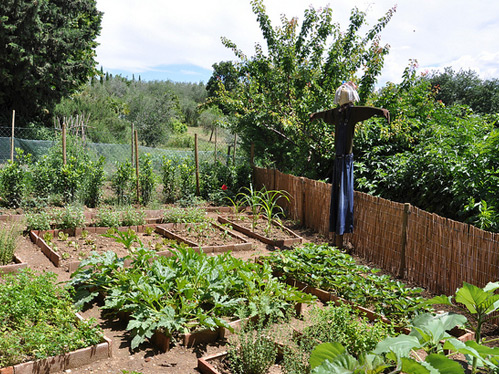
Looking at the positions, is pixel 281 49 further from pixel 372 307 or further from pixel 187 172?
pixel 372 307

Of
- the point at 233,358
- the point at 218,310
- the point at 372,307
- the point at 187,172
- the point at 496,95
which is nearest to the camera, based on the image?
the point at 233,358

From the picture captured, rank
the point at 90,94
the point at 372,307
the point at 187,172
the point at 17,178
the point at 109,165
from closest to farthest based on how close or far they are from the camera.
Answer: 1. the point at 372,307
2. the point at 17,178
3. the point at 187,172
4. the point at 109,165
5. the point at 90,94

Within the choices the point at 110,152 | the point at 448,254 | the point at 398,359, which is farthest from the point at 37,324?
the point at 110,152

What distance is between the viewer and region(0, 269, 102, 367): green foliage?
291cm

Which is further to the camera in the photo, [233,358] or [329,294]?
[329,294]

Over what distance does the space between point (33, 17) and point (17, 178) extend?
30.3ft

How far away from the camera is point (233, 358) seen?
3080 millimetres

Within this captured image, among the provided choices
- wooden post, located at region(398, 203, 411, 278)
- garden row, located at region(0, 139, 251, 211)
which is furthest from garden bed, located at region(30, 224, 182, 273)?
wooden post, located at region(398, 203, 411, 278)

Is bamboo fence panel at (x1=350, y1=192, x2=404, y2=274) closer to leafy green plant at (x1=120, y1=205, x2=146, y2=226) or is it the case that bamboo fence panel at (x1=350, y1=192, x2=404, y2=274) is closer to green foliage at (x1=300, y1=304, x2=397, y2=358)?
green foliage at (x1=300, y1=304, x2=397, y2=358)

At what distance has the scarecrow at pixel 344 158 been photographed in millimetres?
6188

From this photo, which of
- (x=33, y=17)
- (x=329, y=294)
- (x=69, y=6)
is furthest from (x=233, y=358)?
(x=69, y=6)

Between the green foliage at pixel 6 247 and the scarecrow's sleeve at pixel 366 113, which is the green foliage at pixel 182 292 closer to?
the green foliage at pixel 6 247

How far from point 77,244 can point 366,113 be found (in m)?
4.52

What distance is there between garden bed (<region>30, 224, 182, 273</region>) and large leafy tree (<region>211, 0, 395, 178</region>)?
3.92 metres
